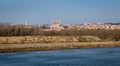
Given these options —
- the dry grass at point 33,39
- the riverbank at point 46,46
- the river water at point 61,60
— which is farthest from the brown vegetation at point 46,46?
the river water at point 61,60

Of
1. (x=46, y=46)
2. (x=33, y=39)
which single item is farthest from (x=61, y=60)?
(x=33, y=39)

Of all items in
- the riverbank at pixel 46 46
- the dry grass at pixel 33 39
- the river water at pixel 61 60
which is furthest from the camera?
the dry grass at pixel 33 39

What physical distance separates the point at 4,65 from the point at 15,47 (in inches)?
804

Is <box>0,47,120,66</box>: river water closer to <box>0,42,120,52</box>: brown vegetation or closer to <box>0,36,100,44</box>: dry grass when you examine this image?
<box>0,42,120,52</box>: brown vegetation

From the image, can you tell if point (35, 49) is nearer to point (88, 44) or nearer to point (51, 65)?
point (88, 44)

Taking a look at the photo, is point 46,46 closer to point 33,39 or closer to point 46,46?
point 46,46

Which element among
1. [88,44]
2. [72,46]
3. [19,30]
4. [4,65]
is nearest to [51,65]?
[4,65]

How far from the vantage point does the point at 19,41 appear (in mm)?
54719

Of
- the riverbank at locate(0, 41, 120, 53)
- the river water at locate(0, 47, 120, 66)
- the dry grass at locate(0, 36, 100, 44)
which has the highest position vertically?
the dry grass at locate(0, 36, 100, 44)

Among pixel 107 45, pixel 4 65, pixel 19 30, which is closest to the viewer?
pixel 4 65

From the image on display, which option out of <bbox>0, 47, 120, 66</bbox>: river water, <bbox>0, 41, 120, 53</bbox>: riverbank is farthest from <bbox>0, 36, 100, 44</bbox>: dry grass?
<bbox>0, 47, 120, 66</bbox>: river water

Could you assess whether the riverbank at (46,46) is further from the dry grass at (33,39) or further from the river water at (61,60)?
the river water at (61,60)

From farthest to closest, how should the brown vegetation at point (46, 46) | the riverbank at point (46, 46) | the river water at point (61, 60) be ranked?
the brown vegetation at point (46, 46) → the riverbank at point (46, 46) → the river water at point (61, 60)

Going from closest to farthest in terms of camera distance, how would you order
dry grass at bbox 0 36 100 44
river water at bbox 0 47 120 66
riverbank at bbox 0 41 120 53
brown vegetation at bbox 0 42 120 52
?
river water at bbox 0 47 120 66 < riverbank at bbox 0 41 120 53 < brown vegetation at bbox 0 42 120 52 < dry grass at bbox 0 36 100 44
